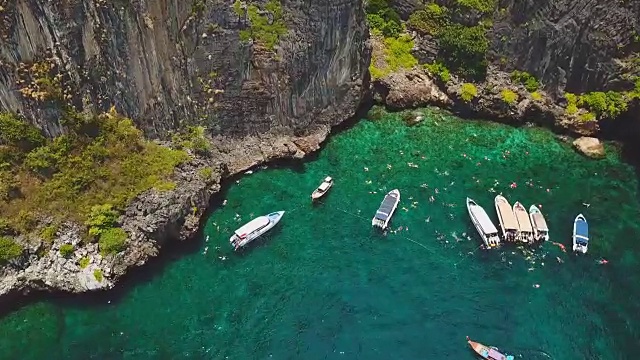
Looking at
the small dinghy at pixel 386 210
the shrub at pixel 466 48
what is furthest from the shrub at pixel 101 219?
the shrub at pixel 466 48

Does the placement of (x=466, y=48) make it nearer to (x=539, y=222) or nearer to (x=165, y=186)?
(x=539, y=222)

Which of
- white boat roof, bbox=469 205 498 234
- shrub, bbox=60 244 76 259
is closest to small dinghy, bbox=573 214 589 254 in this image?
white boat roof, bbox=469 205 498 234

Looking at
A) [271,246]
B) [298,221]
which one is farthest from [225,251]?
[298,221]

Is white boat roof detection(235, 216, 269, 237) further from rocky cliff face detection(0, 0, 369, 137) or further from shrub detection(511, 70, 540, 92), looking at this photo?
shrub detection(511, 70, 540, 92)

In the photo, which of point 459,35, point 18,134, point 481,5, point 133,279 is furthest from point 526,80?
point 18,134

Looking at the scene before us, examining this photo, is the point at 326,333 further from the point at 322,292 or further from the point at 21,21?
the point at 21,21
